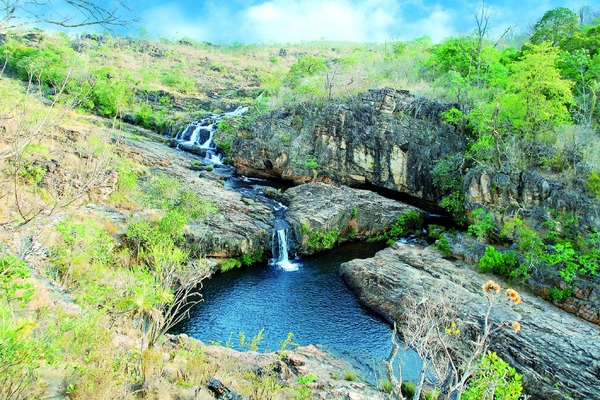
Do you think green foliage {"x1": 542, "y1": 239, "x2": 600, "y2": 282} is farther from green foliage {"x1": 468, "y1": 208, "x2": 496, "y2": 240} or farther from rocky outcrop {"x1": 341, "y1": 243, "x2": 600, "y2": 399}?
green foliage {"x1": 468, "y1": 208, "x2": 496, "y2": 240}

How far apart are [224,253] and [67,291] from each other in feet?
37.6

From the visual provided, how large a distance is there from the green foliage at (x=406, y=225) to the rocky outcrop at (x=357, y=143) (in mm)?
3607

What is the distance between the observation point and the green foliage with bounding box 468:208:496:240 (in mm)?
23959

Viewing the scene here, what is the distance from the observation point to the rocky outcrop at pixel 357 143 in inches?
1332

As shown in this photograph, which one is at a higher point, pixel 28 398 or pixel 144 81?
pixel 144 81

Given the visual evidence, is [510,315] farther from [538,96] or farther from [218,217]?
[218,217]

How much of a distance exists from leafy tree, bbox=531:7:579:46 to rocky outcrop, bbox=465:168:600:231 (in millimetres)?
20715

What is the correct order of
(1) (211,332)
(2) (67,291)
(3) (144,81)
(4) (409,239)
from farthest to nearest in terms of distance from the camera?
(3) (144,81) < (4) (409,239) < (1) (211,332) < (2) (67,291)

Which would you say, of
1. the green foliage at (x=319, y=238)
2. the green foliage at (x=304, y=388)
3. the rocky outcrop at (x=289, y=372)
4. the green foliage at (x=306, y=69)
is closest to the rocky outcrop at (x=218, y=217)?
the green foliage at (x=319, y=238)

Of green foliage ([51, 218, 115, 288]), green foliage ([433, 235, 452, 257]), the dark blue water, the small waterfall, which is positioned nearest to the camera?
green foliage ([51, 218, 115, 288])

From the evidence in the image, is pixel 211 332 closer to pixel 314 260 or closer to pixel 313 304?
pixel 313 304

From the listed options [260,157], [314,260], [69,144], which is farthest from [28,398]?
[260,157]

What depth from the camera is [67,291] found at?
41.9ft

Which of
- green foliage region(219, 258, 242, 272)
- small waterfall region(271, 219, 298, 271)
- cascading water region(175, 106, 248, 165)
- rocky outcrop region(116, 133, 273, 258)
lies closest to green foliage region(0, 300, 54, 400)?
rocky outcrop region(116, 133, 273, 258)
